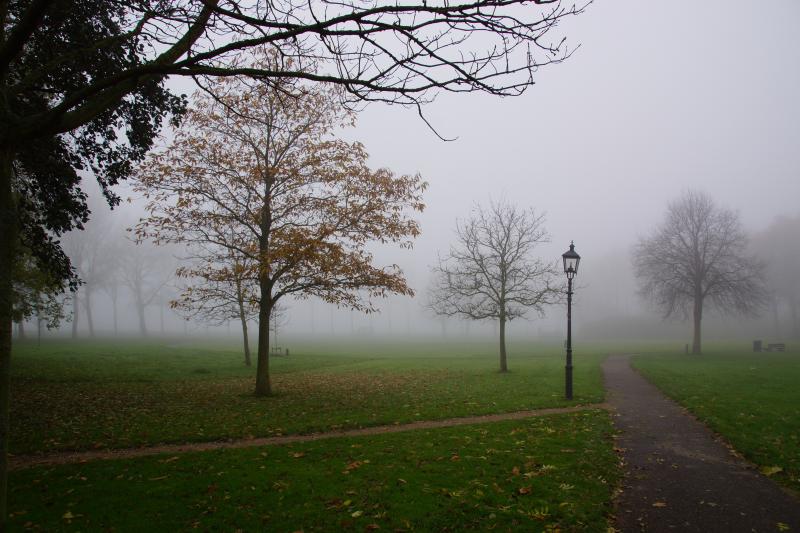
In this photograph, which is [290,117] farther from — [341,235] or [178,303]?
[178,303]

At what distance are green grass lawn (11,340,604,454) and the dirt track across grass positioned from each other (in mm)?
364

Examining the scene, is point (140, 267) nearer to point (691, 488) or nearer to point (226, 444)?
point (226, 444)

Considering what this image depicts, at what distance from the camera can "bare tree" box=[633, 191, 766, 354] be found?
1353 inches

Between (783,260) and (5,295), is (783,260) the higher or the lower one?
the higher one

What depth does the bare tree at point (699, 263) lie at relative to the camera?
34.4 meters

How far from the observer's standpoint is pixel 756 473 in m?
7.00

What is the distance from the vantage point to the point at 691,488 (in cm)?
641

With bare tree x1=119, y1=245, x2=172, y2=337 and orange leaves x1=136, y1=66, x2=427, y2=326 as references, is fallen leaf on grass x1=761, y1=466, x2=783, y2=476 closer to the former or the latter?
orange leaves x1=136, y1=66, x2=427, y2=326

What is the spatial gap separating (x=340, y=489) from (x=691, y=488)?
512 cm

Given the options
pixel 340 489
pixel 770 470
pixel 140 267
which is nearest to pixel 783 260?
pixel 770 470

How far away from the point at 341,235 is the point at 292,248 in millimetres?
2473

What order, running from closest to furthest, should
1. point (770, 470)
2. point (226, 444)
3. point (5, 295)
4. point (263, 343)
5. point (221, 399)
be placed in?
point (5, 295) → point (770, 470) → point (226, 444) → point (221, 399) → point (263, 343)

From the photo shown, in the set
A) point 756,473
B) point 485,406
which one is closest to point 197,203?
point 485,406

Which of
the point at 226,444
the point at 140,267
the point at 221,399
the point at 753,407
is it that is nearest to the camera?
the point at 226,444
